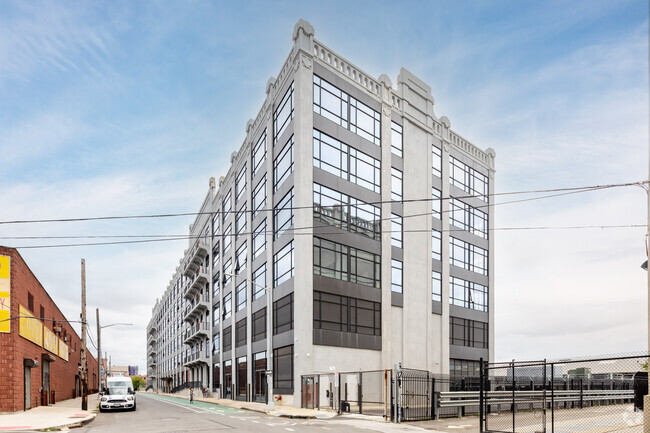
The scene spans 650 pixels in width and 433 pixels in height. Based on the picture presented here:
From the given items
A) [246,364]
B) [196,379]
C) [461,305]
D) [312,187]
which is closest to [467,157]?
[461,305]

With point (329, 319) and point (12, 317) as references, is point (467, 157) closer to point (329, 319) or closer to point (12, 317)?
point (329, 319)

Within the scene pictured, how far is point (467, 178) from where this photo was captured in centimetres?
5619

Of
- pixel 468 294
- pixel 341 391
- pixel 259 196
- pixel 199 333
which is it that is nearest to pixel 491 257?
pixel 468 294

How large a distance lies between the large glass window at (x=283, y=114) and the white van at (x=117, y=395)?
21.1m

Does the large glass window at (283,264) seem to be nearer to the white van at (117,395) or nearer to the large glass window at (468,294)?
the white van at (117,395)

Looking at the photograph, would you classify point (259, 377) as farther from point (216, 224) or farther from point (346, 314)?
point (216, 224)

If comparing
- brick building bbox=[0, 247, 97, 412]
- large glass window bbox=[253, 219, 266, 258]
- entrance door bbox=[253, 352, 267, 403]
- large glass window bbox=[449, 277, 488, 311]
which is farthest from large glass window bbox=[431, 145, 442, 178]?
brick building bbox=[0, 247, 97, 412]

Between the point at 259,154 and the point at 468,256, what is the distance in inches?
897

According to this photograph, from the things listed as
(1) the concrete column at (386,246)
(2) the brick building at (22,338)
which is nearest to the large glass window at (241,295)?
(1) the concrete column at (386,246)

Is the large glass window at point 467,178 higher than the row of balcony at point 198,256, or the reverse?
the large glass window at point 467,178

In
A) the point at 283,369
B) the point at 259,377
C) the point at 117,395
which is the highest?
the point at 117,395

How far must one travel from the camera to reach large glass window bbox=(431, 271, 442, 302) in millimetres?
48700

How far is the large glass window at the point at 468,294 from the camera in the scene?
51969 millimetres

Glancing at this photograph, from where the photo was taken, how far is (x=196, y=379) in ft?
255
